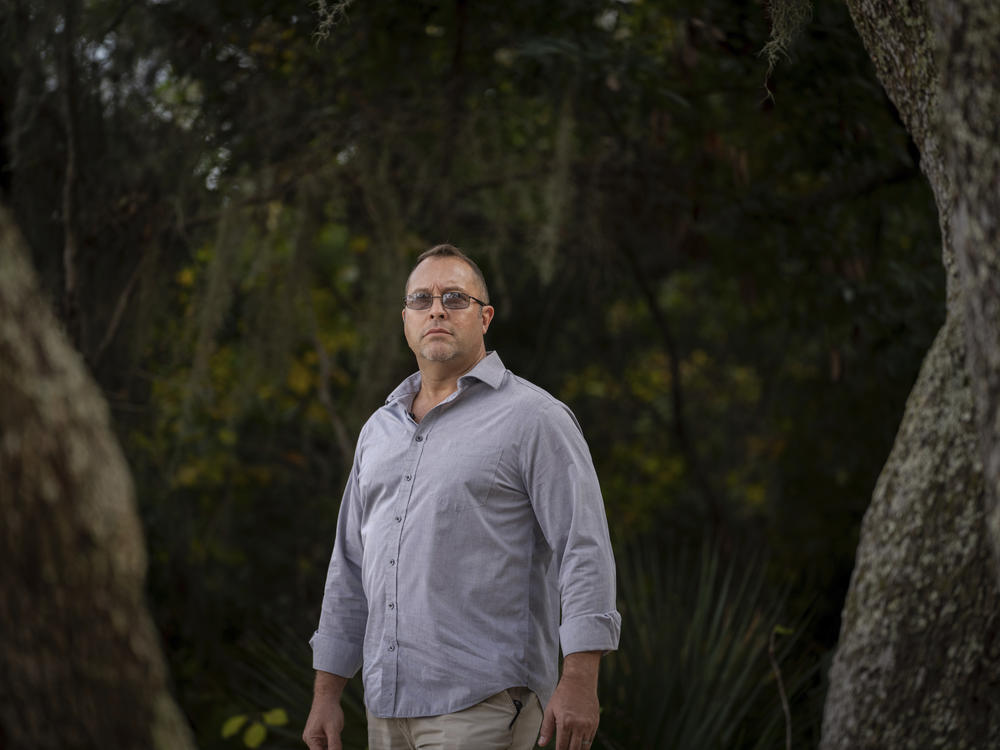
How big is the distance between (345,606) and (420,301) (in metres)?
0.69

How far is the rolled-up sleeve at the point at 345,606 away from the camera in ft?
7.56

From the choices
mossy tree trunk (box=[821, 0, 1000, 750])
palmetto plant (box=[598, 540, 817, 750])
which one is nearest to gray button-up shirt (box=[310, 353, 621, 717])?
mossy tree trunk (box=[821, 0, 1000, 750])

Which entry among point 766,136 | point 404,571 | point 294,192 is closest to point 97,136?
point 294,192

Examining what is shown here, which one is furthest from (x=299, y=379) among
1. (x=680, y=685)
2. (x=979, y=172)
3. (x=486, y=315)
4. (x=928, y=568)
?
(x=979, y=172)

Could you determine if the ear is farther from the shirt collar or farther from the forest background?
the forest background

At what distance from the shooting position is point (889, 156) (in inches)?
182

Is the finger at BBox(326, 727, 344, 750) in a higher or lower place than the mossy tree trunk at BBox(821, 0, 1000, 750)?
lower

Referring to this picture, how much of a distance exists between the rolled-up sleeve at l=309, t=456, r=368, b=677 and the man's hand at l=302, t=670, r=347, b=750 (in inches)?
1.1

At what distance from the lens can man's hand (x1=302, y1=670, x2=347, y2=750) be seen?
226 cm

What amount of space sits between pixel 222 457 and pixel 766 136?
389 centimetres

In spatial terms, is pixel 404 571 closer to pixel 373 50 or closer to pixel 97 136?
pixel 97 136

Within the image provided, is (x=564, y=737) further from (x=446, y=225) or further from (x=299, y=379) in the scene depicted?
(x=299, y=379)

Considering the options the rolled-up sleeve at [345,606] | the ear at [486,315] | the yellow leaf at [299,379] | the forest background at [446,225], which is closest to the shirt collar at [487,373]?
the ear at [486,315]

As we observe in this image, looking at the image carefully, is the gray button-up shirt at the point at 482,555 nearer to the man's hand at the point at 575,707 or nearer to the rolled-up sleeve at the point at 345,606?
the man's hand at the point at 575,707
